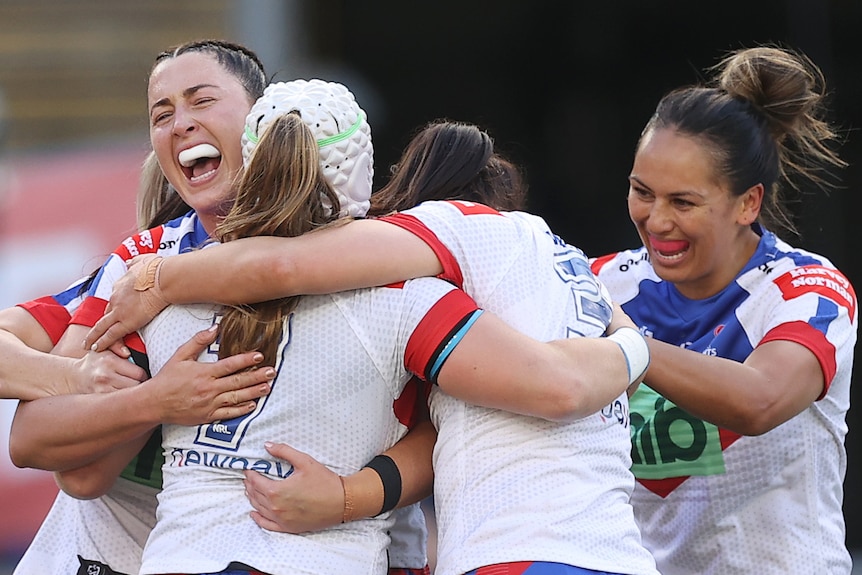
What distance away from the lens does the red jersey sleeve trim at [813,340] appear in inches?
109

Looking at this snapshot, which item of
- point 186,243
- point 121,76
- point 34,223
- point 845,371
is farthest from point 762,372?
point 121,76

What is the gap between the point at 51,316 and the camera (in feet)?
8.71

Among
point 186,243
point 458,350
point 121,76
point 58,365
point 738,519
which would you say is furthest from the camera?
point 121,76

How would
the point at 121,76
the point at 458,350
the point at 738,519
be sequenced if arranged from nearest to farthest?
1. the point at 458,350
2. the point at 738,519
3. the point at 121,76

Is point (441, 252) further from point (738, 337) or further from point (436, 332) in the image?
point (738, 337)

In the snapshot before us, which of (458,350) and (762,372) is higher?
(458,350)

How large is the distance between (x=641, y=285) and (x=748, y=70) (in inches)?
23.3

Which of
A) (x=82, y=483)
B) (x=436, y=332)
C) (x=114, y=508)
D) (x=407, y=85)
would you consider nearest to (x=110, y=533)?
(x=114, y=508)

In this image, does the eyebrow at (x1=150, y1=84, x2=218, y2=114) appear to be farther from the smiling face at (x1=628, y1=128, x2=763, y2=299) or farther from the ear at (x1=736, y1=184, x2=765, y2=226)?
the ear at (x1=736, y1=184, x2=765, y2=226)

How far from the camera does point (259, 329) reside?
2.07 m

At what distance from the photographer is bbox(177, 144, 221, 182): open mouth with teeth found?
2.69 m

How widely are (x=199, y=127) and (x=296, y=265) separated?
80 cm

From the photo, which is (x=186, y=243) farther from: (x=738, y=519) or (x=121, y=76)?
(x=121, y=76)

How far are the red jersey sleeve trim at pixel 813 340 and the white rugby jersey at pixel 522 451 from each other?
2.50 ft
